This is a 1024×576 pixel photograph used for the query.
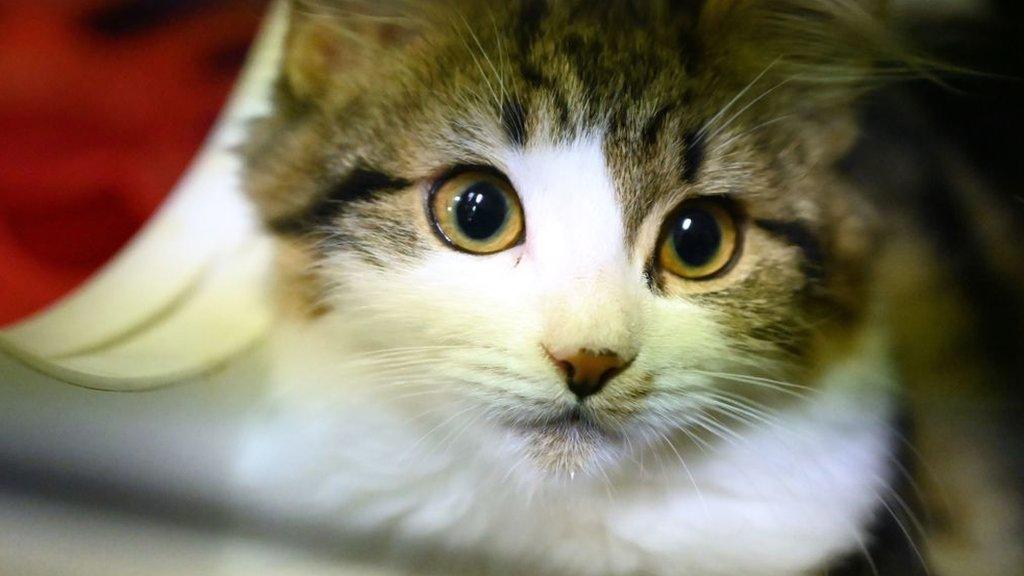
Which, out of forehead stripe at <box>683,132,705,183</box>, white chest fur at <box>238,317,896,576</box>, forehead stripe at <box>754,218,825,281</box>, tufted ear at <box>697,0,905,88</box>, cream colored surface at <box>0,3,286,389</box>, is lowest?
white chest fur at <box>238,317,896,576</box>

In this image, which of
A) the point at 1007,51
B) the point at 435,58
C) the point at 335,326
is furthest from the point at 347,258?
the point at 1007,51

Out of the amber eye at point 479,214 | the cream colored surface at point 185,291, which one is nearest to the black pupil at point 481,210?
the amber eye at point 479,214

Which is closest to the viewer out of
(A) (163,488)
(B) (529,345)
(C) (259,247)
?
(B) (529,345)

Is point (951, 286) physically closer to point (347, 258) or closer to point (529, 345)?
point (529, 345)

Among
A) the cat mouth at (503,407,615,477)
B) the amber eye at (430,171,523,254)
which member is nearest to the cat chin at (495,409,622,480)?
the cat mouth at (503,407,615,477)

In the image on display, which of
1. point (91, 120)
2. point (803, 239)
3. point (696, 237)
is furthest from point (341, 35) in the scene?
point (803, 239)

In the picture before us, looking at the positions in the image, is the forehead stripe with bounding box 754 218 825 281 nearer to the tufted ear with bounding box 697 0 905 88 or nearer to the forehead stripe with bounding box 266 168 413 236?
the tufted ear with bounding box 697 0 905 88

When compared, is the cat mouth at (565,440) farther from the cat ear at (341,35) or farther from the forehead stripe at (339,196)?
the cat ear at (341,35)
